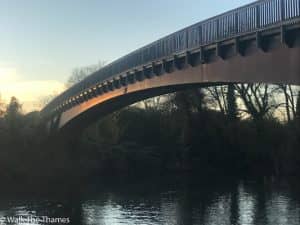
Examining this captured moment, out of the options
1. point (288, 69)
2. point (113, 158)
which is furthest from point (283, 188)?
point (113, 158)

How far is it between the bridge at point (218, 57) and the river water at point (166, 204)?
6.74 meters

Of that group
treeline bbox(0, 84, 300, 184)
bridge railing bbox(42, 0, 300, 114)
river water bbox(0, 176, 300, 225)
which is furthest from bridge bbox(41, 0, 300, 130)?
treeline bbox(0, 84, 300, 184)

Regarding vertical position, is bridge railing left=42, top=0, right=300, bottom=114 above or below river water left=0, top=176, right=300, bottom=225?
above

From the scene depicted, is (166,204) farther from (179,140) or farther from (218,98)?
(218,98)

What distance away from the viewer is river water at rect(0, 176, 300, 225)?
27.2 metres

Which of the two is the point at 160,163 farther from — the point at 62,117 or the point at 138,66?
the point at 138,66

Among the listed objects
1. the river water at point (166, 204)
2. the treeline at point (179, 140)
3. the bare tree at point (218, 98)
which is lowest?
the river water at point (166, 204)

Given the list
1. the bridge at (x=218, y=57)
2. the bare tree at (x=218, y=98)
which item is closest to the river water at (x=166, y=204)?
the bridge at (x=218, y=57)

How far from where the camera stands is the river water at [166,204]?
2722 cm

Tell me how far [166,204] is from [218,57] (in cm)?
1096

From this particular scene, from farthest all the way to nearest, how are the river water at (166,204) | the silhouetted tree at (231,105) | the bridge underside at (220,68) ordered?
the silhouetted tree at (231,105) < the river water at (166,204) < the bridge underside at (220,68)

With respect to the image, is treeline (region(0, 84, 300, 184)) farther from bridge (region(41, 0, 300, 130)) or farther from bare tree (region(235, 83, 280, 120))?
bridge (region(41, 0, 300, 130))

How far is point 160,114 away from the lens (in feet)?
222

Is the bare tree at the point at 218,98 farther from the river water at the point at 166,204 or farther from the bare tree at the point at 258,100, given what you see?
the river water at the point at 166,204
